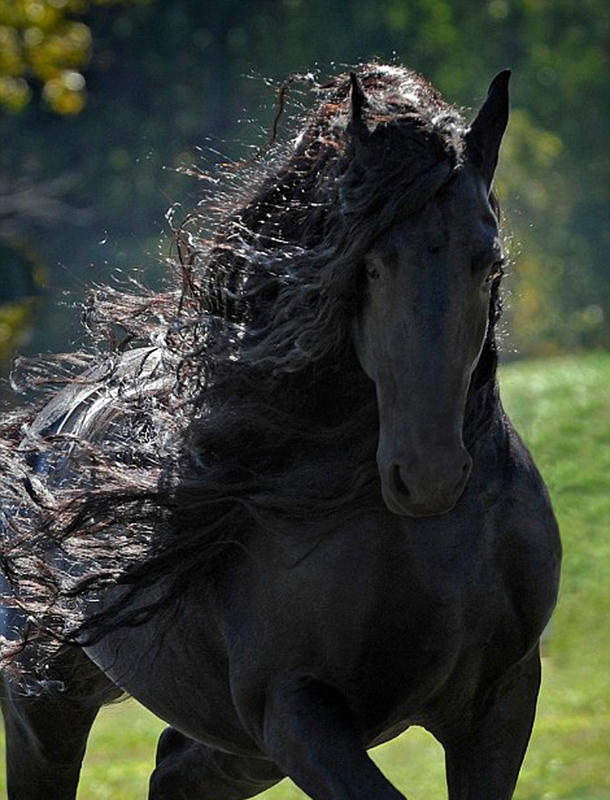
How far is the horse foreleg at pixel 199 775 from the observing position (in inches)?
188

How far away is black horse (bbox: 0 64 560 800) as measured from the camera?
10.6 ft

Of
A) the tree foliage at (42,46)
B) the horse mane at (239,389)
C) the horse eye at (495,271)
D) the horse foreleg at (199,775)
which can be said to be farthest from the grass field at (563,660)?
the tree foliage at (42,46)

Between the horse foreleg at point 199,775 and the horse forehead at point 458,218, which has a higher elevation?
the horse forehead at point 458,218

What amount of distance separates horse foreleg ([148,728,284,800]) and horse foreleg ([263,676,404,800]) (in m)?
1.08

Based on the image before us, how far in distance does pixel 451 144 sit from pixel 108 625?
54.5 inches

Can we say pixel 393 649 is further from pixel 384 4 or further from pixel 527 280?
pixel 384 4

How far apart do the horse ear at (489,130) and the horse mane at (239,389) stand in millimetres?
34

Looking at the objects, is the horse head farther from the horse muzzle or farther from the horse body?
the horse body

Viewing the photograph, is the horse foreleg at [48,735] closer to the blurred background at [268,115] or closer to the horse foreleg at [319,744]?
the horse foreleg at [319,744]

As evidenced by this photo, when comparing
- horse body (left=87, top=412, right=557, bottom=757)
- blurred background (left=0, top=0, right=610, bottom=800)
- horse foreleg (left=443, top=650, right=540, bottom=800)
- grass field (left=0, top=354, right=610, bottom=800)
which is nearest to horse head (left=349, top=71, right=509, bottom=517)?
horse body (left=87, top=412, right=557, bottom=757)

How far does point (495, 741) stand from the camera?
12.5 ft

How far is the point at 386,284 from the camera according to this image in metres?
3.23

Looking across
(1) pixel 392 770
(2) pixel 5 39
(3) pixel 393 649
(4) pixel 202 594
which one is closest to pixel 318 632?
(3) pixel 393 649

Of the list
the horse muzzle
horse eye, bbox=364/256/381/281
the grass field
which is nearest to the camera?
the horse muzzle
